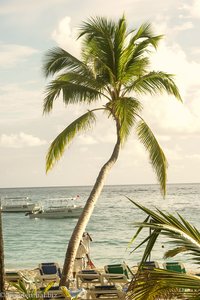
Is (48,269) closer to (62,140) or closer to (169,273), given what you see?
(62,140)

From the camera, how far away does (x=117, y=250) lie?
38.0m

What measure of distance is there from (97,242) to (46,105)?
30.3 m

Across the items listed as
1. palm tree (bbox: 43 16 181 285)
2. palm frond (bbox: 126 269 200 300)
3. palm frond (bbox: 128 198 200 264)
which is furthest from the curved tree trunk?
palm frond (bbox: 128 198 200 264)

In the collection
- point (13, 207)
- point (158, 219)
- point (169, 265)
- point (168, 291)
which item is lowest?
point (168, 291)

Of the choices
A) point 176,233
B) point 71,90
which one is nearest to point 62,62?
point 71,90

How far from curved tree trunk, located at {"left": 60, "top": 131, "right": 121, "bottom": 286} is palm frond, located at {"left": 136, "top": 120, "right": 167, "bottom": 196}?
2.37ft

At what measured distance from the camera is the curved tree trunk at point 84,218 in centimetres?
1427

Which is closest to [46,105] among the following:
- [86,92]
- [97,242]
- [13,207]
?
[86,92]

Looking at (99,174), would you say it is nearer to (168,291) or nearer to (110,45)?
(110,45)

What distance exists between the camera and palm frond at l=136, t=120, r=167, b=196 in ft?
52.3

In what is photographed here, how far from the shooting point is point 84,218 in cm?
1495

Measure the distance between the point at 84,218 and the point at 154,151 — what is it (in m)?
2.84

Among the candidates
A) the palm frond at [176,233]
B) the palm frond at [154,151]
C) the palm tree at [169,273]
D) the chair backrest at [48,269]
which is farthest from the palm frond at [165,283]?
the palm frond at [154,151]

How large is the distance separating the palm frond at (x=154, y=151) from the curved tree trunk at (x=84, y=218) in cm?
72
